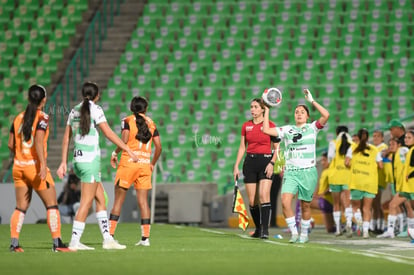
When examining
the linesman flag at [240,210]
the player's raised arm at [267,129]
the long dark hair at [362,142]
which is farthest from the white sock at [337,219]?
the player's raised arm at [267,129]

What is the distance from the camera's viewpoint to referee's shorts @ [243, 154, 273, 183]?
1458 cm

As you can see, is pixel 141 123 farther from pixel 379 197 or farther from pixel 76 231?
pixel 379 197

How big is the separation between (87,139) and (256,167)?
4.15m

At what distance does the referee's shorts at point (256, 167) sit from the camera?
1458cm

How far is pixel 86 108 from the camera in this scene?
36.5ft

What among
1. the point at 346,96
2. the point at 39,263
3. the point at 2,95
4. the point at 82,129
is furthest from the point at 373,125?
the point at 39,263

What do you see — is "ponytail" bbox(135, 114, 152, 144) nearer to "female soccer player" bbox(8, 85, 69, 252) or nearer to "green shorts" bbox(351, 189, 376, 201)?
"female soccer player" bbox(8, 85, 69, 252)

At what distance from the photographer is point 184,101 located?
27.8 m

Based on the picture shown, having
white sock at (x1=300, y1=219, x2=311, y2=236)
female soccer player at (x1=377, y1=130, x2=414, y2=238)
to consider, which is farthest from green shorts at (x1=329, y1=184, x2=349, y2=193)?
white sock at (x1=300, y1=219, x2=311, y2=236)

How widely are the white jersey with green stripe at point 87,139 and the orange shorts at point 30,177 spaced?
18.3 inches

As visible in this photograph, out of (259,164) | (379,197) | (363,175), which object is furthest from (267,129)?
(379,197)

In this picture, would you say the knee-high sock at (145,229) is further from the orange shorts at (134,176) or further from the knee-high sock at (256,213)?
the knee-high sock at (256,213)

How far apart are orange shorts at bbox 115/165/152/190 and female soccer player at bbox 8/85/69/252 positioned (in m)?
1.48

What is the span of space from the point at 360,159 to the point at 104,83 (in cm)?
1276
